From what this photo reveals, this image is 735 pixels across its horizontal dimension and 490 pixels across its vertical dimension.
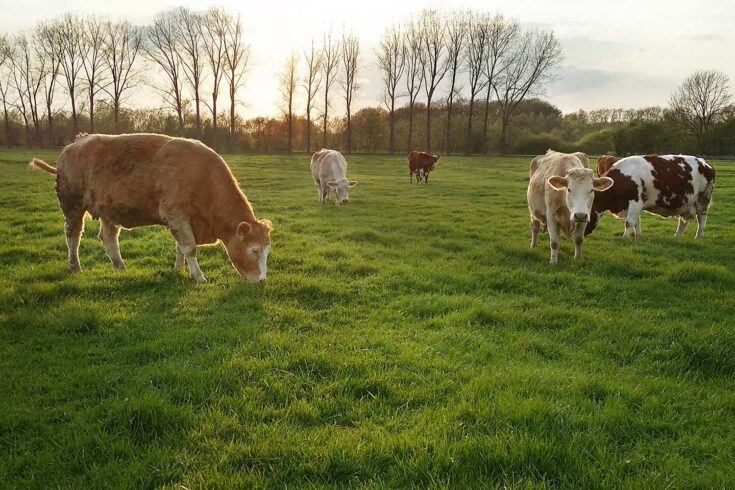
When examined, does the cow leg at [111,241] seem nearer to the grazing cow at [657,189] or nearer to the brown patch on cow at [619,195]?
the grazing cow at [657,189]

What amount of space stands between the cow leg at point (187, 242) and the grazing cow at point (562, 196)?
630 cm

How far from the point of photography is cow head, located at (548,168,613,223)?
828 cm

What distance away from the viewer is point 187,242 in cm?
752

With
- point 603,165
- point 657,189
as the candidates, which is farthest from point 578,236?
point 603,165

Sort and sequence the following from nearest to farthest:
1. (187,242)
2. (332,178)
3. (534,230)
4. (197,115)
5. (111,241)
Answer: (187,242)
(111,241)
(534,230)
(332,178)
(197,115)

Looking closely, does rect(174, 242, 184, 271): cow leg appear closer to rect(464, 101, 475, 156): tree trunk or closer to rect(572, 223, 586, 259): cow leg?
rect(572, 223, 586, 259): cow leg

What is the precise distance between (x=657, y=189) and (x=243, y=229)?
10.3 m

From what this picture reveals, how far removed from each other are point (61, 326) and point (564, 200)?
8247mm

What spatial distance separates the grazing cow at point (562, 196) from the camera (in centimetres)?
844

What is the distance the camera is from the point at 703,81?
6134cm

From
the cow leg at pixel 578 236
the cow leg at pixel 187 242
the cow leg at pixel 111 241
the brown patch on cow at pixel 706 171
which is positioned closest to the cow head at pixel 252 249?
the cow leg at pixel 187 242

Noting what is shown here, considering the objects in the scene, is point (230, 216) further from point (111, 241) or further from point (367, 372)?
point (367, 372)

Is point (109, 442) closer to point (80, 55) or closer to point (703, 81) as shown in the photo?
point (80, 55)

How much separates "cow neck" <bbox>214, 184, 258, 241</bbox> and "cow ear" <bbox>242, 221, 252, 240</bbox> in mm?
292
